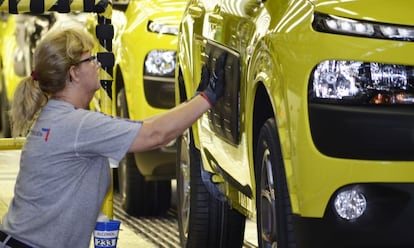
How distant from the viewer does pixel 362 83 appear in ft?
18.9

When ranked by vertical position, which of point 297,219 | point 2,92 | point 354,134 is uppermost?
point 354,134

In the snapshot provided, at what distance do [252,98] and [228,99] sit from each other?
0.55 meters

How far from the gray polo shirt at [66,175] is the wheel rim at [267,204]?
3.13ft

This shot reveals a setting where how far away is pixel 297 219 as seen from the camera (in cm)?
589

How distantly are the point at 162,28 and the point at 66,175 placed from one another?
17.0 feet

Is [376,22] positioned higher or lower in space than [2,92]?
higher

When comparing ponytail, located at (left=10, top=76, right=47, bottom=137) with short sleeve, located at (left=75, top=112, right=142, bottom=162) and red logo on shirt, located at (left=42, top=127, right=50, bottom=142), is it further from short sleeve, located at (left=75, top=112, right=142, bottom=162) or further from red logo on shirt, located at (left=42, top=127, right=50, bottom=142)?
short sleeve, located at (left=75, top=112, right=142, bottom=162)

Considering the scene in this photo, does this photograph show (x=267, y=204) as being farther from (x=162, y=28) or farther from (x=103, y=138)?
(x=162, y=28)

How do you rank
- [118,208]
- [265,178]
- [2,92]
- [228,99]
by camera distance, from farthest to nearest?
[2,92]
[118,208]
[228,99]
[265,178]

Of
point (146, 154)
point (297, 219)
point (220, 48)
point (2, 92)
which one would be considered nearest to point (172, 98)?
point (146, 154)

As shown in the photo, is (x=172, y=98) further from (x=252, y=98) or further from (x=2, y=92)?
(x=2, y=92)

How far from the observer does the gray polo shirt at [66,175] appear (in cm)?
548

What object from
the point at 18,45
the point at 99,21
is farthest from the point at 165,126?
the point at 18,45

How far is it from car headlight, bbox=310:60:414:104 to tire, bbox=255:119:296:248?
1.49ft
